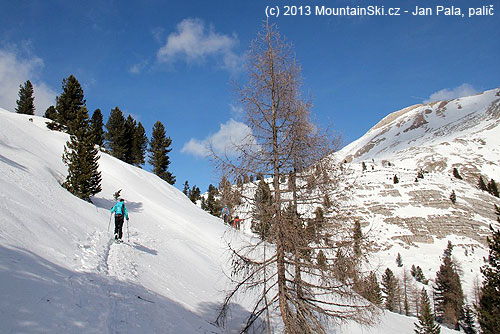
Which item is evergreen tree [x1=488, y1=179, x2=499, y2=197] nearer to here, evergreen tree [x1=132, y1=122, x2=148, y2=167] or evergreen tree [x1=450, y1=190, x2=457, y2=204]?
evergreen tree [x1=450, y1=190, x2=457, y2=204]

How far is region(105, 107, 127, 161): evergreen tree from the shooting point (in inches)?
1842

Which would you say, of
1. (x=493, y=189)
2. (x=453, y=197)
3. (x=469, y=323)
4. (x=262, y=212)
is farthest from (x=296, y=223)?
(x=493, y=189)

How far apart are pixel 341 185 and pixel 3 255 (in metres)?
7.69

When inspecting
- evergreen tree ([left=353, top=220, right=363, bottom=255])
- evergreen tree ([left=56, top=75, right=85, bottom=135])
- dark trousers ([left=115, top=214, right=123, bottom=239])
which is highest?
evergreen tree ([left=56, top=75, right=85, bottom=135])

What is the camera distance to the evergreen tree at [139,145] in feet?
170

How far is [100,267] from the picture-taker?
8180mm

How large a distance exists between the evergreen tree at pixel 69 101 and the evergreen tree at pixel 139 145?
12388mm

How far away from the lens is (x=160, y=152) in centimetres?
5075

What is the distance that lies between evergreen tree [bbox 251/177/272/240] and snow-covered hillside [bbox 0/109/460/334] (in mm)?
850

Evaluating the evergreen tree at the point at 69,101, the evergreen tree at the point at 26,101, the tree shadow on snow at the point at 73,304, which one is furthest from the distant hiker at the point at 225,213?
the evergreen tree at the point at 26,101

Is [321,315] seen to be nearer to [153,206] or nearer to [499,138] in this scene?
[153,206]

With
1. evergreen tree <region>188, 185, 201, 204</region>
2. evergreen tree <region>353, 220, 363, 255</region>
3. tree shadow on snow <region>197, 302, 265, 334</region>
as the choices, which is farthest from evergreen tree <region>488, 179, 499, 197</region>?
evergreen tree <region>353, 220, 363, 255</region>

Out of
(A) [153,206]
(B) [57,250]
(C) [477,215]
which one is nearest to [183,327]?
(B) [57,250]

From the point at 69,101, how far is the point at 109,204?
100ft
